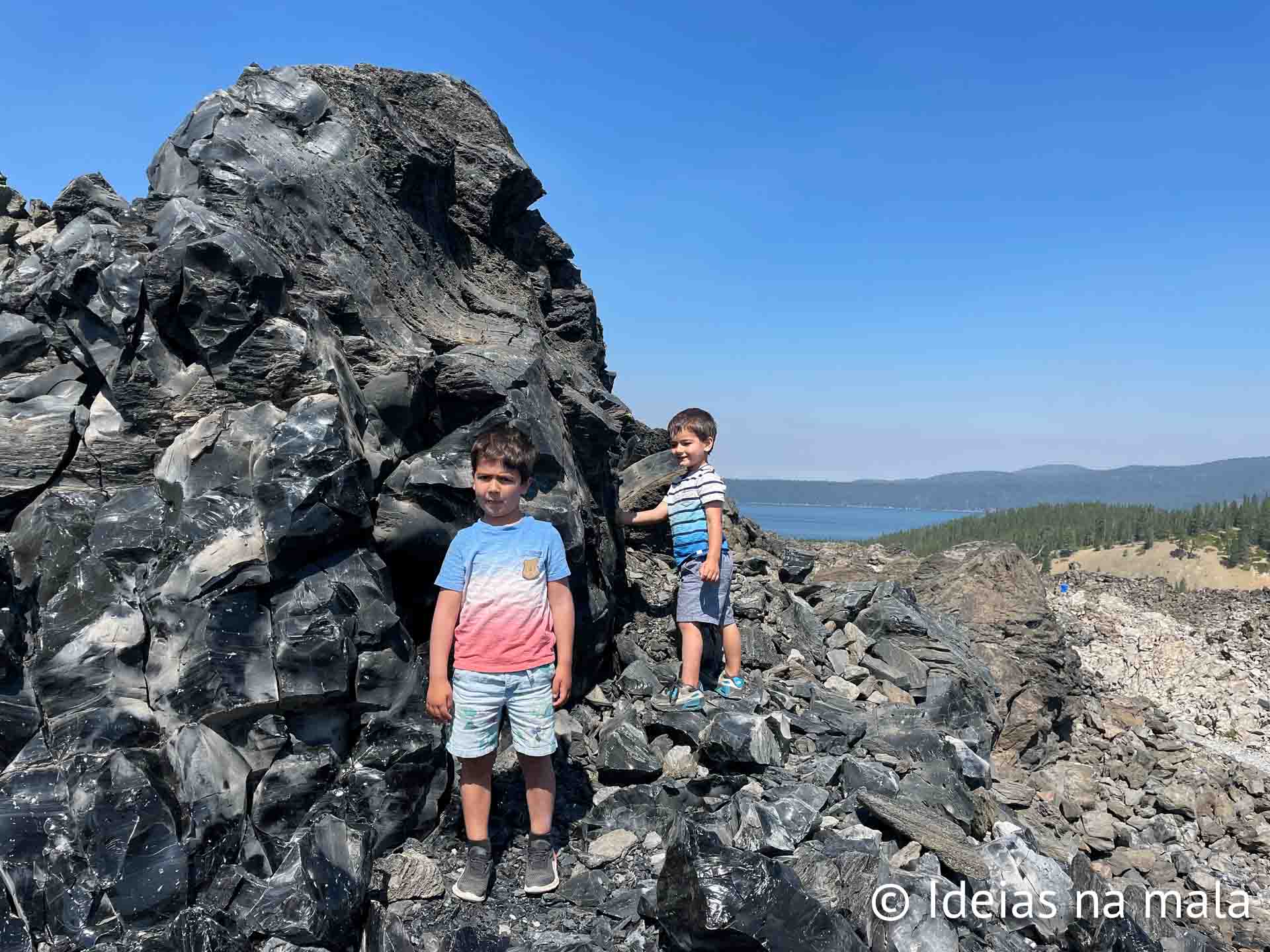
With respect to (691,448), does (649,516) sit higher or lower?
lower

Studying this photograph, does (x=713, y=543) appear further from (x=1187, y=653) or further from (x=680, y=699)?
(x=1187, y=653)

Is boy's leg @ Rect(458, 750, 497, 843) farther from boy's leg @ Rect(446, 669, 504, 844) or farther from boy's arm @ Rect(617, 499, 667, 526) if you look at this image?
boy's arm @ Rect(617, 499, 667, 526)

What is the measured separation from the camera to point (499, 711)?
16.7ft

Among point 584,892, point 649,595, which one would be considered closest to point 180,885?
point 584,892

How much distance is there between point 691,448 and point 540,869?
4.30 m

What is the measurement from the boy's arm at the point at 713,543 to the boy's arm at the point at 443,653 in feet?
9.50

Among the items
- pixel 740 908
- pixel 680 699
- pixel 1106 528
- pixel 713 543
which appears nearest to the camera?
pixel 740 908

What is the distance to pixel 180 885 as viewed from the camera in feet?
14.4

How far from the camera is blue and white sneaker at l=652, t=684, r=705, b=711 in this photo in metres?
7.14

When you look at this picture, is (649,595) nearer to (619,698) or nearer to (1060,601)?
(619,698)

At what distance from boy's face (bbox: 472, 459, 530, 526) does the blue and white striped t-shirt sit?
282 cm

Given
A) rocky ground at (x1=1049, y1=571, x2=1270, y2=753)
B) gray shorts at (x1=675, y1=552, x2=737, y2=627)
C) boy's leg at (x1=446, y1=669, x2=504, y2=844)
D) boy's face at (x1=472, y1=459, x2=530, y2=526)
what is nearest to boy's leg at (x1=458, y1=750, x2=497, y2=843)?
boy's leg at (x1=446, y1=669, x2=504, y2=844)

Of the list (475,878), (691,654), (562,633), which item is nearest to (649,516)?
(691,654)

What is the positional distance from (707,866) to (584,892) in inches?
43.8
